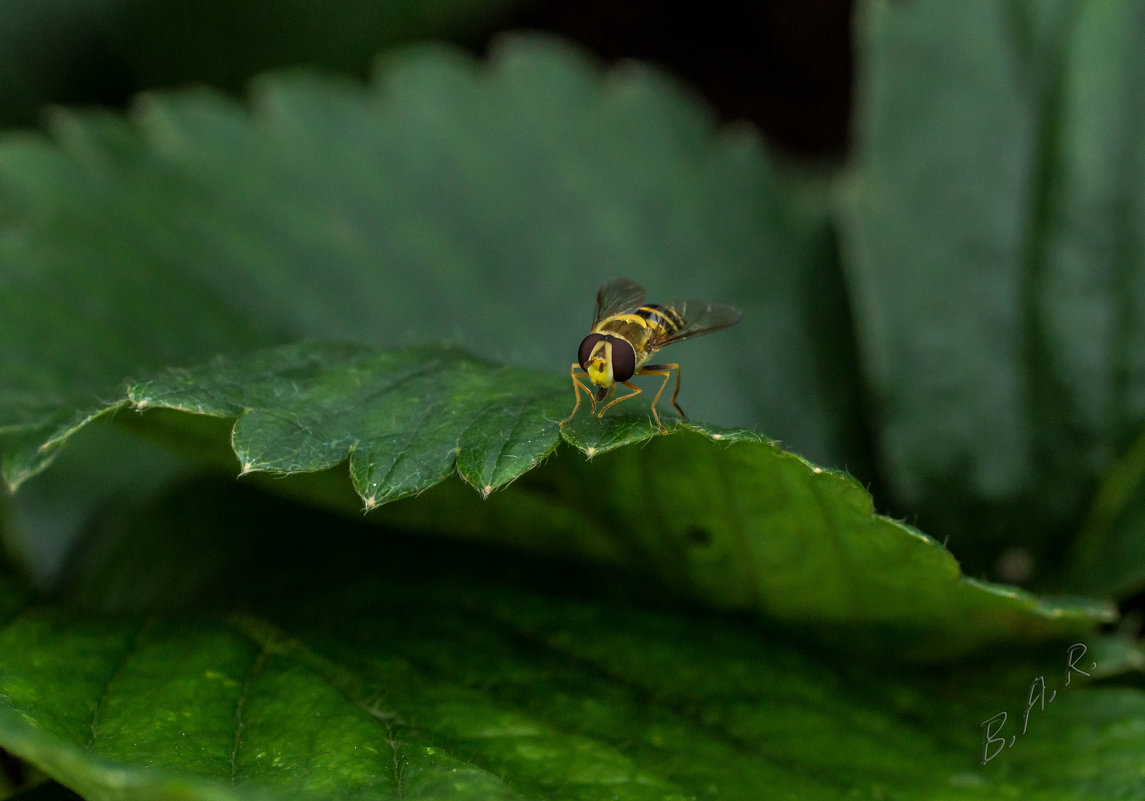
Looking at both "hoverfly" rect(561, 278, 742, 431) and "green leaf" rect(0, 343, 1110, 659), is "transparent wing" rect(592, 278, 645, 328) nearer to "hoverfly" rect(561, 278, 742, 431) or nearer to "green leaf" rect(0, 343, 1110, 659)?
"hoverfly" rect(561, 278, 742, 431)

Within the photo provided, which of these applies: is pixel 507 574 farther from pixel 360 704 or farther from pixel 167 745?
pixel 167 745

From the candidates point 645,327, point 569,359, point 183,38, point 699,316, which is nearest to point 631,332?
point 645,327

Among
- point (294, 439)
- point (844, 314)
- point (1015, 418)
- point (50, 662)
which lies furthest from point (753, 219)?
point (50, 662)

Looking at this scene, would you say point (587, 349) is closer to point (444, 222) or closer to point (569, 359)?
point (569, 359)

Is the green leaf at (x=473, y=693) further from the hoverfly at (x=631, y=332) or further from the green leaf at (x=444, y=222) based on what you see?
the green leaf at (x=444, y=222)

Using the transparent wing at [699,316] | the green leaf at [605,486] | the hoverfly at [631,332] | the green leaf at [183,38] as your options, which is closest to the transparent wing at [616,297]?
the hoverfly at [631,332]

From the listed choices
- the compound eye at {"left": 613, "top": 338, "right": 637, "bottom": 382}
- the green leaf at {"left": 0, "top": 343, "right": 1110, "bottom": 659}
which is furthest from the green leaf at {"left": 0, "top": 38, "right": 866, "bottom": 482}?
the green leaf at {"left": 0, "top": 343, "right": 1110, "bottom": 659}
